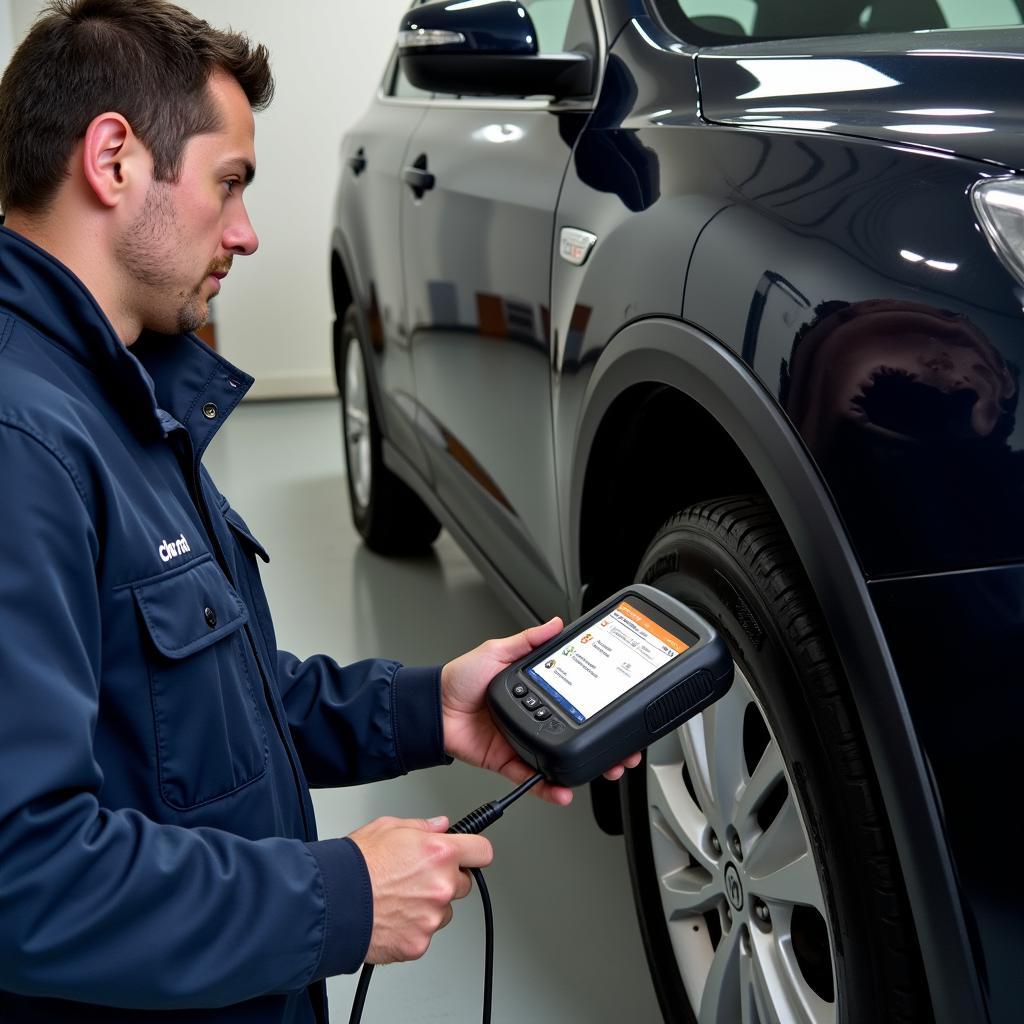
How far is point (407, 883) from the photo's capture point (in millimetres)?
903

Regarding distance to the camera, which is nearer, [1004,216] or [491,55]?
[1004,216]

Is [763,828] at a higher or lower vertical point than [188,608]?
lower

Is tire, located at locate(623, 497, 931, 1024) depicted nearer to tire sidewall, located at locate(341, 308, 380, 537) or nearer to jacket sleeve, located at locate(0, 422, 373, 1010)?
jacket sleeve, located at locate(0, 422, 373, 1010)

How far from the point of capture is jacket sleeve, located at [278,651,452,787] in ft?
4.00

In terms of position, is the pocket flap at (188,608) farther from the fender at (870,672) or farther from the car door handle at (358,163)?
the car door handle at (358,163)

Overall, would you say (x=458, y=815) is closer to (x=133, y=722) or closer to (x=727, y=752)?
(x=727, y=752)

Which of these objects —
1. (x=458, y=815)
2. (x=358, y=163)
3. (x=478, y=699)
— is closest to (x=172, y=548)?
(x=478, y=699)

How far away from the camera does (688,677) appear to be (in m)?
1.07

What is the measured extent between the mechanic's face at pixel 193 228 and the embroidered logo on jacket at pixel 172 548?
0.21 m

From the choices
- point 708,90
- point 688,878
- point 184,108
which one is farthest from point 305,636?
point 184,108

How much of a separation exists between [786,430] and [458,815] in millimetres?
1295

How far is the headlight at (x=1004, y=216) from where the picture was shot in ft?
3.04

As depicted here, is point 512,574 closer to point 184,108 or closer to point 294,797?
point 294,797

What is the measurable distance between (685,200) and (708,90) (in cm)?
17
